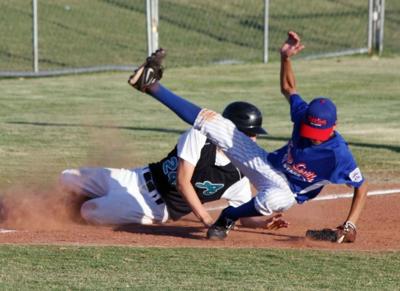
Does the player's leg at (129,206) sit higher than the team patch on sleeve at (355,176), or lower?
lower

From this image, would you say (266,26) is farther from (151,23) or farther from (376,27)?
(376,27)

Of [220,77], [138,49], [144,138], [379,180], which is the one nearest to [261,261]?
[379,180]

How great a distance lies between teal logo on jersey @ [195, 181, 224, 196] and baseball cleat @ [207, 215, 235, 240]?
36cm

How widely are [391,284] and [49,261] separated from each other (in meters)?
2.19

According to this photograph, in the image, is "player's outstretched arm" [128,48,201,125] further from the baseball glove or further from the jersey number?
the baseball glove

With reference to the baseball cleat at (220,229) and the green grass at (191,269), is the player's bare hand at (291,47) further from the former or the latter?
the green grass at (191,269)

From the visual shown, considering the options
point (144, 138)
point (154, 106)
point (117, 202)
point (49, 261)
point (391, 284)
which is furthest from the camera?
point (154, 106)

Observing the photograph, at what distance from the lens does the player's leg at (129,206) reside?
337 inches

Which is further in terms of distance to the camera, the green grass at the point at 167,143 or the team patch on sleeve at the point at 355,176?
the team patch on sleeve at the point at 355,176

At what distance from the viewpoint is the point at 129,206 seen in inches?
337

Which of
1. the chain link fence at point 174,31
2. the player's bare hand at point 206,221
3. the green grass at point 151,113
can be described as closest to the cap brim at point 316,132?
the player's bare hand at point 206,221

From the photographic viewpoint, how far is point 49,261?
7.18 m

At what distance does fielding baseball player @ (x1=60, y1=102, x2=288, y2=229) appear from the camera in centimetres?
829

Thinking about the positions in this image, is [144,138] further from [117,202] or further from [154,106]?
[117,202]
